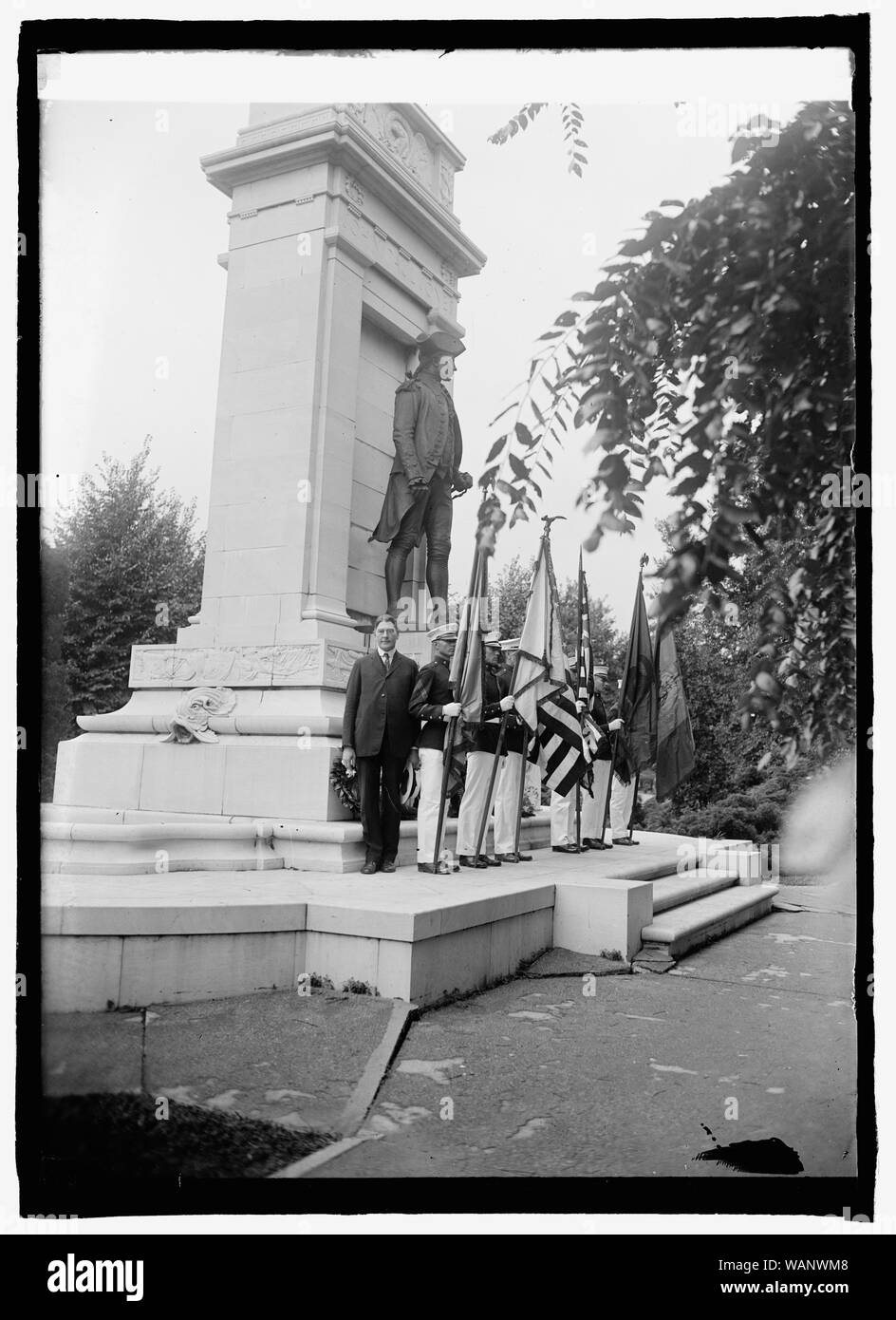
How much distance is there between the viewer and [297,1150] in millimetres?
3764

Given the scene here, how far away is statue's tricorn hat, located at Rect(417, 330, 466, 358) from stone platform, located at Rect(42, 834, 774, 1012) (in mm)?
5481

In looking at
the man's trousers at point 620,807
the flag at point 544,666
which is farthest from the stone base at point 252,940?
the man's trousers at point 620,807

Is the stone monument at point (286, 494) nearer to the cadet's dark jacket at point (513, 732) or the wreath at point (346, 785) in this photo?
the wreath at point (346, 785)

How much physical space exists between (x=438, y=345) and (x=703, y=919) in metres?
5.85

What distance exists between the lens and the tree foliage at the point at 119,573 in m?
5.05

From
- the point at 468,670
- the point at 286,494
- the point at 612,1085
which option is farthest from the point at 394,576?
the point at 612,1085

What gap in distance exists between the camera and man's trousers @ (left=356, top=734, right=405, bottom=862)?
739 centimetres

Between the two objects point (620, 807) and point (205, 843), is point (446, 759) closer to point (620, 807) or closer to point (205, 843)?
point (205, 843)

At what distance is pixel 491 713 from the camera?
8555 mm

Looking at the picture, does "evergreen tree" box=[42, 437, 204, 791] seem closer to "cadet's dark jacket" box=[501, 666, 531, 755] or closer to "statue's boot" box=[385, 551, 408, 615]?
"statue's boot" box=[385, 551, 408, 615]

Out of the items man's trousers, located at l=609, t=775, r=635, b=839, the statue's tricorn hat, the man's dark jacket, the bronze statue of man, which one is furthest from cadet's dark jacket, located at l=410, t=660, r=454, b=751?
man's trousers, located at l=609, t=775, r=635, b=839

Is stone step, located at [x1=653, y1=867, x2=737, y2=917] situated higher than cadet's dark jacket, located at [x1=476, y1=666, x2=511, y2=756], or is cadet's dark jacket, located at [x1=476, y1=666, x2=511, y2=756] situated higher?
cadet's dark jacket, located at [x1=476, y1=666, x2=511, y2=756]
